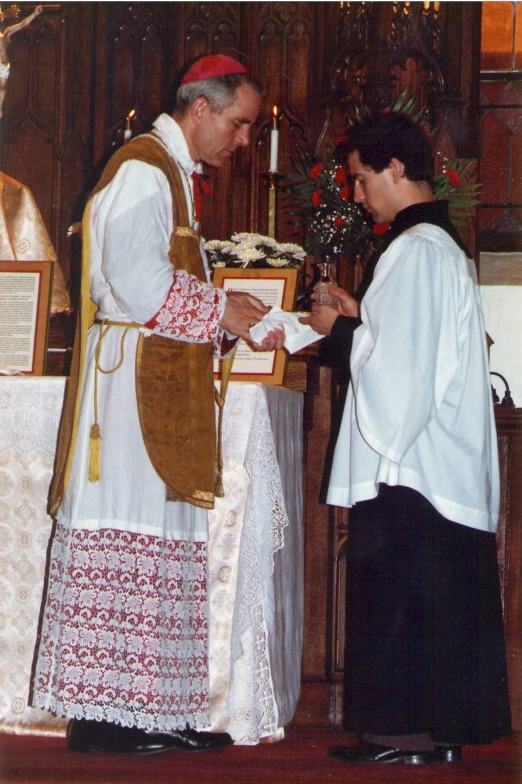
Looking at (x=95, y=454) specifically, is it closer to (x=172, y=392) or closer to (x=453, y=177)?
(x=172, y=392)

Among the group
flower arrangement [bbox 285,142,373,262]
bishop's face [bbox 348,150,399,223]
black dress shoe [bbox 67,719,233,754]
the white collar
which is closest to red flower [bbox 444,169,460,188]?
flower arrangement [bbox 285,142,373,262]

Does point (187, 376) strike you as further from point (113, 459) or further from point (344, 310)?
point (344, 310)

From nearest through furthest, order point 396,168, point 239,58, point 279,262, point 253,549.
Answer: point 396,168
point 253,549
point 279,262
point 239,58

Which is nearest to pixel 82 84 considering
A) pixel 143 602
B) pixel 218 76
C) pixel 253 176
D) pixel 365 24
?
pixel 253 176

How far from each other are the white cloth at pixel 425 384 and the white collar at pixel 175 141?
0.68 m

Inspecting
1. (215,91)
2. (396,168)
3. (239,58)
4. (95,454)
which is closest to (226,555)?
(95,454)

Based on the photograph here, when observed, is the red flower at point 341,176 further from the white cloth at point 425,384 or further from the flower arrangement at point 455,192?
the white cloth at point 425,384

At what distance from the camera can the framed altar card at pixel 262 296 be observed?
12.5ft

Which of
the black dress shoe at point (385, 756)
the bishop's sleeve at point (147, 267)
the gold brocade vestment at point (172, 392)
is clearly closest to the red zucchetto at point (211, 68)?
the gold brocade vestment at point (172, 392)

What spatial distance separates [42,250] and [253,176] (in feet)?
3.60

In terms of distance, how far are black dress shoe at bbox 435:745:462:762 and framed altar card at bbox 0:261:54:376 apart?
188 cm

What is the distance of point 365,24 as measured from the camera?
4.70m

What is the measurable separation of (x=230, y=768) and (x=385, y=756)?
18.1 inches

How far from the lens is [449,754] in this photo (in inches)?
121
